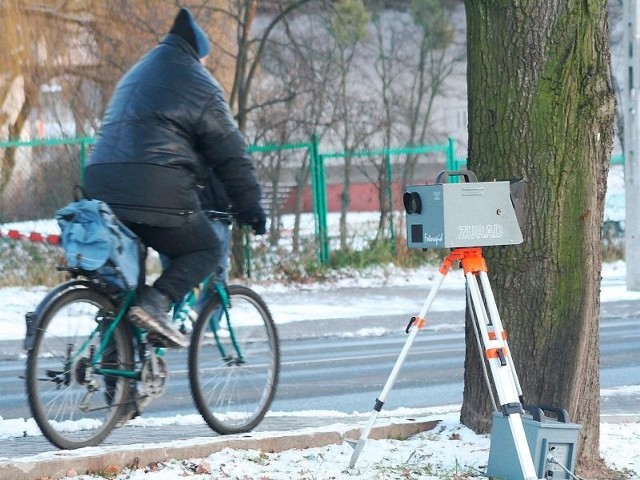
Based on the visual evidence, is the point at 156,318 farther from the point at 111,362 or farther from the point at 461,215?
the point at 461,215

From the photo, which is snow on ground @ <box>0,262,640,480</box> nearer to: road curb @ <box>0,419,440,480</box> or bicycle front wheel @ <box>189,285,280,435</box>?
road curb @ <box>0,419,440,480</box>

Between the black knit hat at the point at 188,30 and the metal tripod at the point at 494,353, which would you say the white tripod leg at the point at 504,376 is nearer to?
the metal tripod at the point at 494,353

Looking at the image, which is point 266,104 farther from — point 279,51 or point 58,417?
point 58,417

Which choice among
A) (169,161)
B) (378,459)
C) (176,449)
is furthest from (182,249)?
(378,459)

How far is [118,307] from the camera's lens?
19.1 feet

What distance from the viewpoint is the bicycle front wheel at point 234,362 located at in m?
6.22

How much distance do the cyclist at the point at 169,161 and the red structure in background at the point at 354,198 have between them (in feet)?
48.7

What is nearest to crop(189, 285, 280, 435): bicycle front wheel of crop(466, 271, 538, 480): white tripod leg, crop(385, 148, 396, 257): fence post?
crop(466, 271, 538, 480): white tripod leg

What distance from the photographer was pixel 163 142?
5824mm

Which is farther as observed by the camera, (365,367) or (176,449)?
(365,367)

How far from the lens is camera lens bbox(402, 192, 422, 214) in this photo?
5402 mm

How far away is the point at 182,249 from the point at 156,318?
0.38 meters

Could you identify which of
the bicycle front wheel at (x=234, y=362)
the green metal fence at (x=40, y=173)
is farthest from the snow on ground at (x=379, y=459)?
the green metal fence at (x=40, y=173)

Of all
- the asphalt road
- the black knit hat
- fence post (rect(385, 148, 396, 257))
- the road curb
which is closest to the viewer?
the road curb
